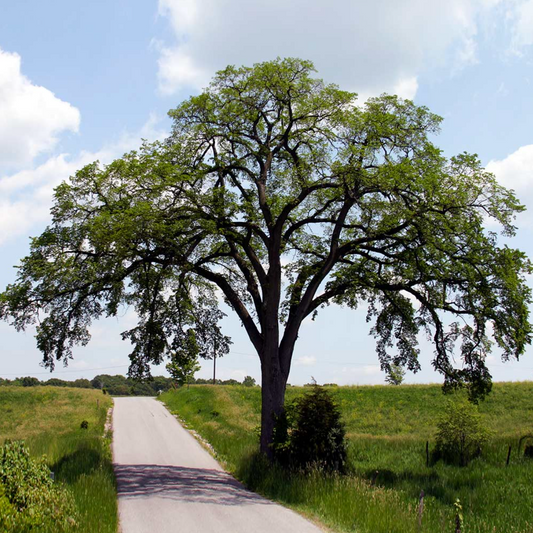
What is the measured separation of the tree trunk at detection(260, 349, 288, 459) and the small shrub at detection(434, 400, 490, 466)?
9.58 meters

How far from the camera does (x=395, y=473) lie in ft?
70.3

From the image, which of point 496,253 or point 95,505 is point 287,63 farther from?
point 95,505

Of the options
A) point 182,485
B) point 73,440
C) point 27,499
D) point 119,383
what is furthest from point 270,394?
point 119,383

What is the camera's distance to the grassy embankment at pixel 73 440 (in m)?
11.8

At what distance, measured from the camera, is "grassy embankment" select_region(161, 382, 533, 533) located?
39.3ft

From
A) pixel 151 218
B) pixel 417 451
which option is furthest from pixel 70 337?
pixel 417 451

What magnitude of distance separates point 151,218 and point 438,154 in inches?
424

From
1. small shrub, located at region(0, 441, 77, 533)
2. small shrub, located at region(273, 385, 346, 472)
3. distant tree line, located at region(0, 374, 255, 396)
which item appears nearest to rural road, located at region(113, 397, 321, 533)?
small shrub, located at region(0, 441, 77, 533)

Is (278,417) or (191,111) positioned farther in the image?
(191,111)

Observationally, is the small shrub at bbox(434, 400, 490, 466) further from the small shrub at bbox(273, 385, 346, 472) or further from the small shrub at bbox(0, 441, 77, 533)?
the small shrub at bbox(0, 441, 77, 533)

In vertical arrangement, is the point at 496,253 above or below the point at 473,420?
above

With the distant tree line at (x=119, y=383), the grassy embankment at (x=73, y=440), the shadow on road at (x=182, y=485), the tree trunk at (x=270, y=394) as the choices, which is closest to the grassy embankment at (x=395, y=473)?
the shadow on road at (x=182, y=485)

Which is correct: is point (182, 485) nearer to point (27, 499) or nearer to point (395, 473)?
point (27, 499)

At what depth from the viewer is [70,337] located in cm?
2130
